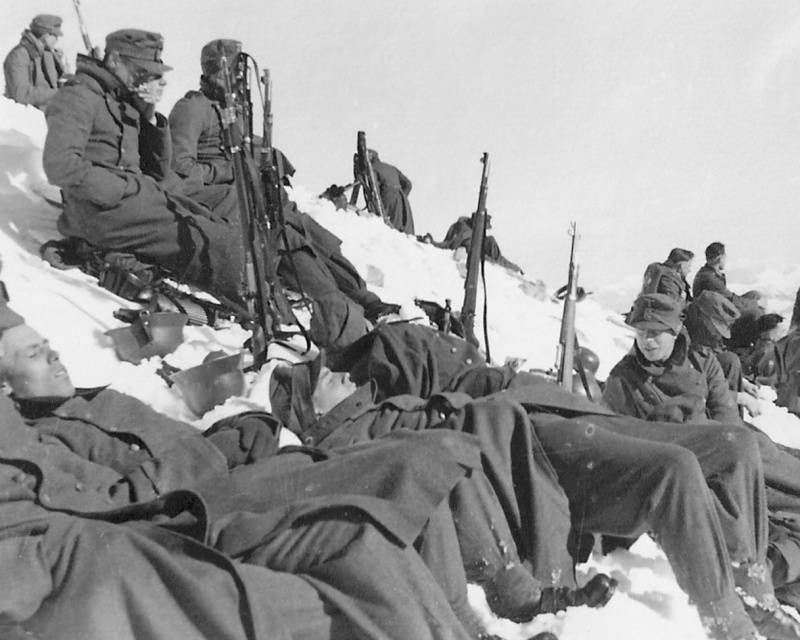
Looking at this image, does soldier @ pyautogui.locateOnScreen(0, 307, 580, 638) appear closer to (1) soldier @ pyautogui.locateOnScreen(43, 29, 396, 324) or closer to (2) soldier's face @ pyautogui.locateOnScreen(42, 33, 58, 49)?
(1) soldier @ pyautogui.locateOnScreen(43, 29, 396, 324)

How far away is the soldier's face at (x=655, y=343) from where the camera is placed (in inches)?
146

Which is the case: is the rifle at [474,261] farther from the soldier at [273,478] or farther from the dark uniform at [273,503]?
the dark uniform at [273,503]

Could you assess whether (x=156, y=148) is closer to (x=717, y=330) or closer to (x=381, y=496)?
(x=717, y=330)

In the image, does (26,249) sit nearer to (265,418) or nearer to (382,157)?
(265,418)

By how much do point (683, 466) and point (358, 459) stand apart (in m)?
0.90

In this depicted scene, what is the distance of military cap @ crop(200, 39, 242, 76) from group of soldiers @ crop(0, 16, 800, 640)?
1.78 metres

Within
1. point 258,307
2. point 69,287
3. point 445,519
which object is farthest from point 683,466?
point 69,287

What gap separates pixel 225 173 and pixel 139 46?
1122mm

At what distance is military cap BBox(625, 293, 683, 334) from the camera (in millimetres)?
3652

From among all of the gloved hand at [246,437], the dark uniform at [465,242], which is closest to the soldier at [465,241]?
the dark uniform at [465,242]

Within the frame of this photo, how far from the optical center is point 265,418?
2.73m

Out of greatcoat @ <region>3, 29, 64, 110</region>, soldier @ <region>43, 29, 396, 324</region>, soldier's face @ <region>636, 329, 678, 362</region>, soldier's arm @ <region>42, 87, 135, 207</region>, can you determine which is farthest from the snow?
soldier's face @ <region>636, 329, 678, 362</region>

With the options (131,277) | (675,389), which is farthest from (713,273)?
(131,277)

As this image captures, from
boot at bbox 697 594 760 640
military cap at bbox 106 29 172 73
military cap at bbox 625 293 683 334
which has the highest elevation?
military cap at bbox 106 29 172 73
